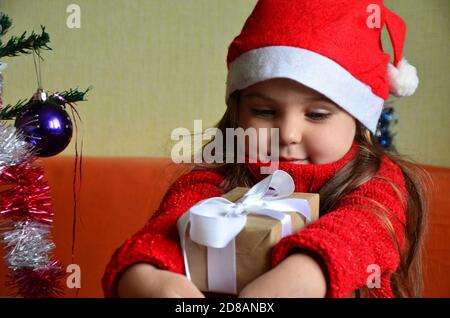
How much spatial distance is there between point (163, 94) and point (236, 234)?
3.97 ft

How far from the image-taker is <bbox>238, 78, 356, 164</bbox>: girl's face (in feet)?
2.88

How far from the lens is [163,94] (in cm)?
181

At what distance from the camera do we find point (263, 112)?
0.92 meters

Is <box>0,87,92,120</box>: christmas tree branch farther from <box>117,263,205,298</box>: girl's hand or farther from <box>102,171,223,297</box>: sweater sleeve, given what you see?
<box>117,263,205,298</box>: girl's hand

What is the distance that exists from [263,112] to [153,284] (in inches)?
15.4

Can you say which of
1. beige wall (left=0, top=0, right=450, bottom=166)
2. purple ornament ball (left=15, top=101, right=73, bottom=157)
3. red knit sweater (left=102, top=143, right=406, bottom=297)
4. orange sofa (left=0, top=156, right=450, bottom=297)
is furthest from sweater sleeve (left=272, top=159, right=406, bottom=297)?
beige wall (left=0, top=0, right=450, bottom=166)

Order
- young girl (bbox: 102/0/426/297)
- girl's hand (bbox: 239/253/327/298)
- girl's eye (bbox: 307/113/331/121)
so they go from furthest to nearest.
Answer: girl's eye (bbox: 307/113/331/121) < young girl (bbox: 102/0/426/297) < girl's hand (bbox: 239/253/327/298)

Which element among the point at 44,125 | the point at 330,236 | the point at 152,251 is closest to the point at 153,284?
the point at 152,251

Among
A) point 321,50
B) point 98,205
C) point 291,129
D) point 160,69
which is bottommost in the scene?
point 98,205

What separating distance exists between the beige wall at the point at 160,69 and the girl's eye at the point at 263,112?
0.84m

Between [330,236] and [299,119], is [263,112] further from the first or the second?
[330,236]

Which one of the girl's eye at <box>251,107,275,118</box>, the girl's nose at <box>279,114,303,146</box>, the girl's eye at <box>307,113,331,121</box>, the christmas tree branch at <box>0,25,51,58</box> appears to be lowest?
the girl's nose at <box>279,114,303,146</box>

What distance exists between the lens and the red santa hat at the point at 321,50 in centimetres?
88

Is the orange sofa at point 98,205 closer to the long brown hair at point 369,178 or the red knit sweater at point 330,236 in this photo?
the long brown hair at point 369,178
